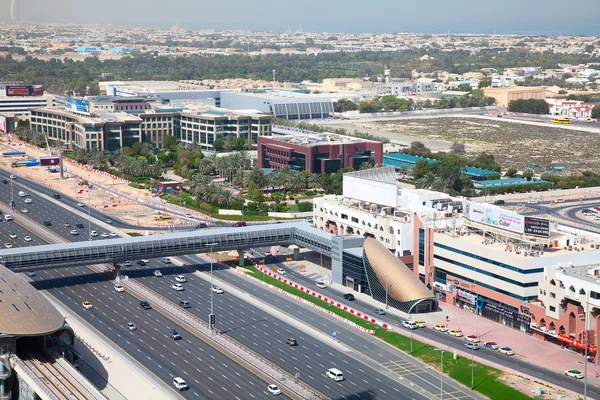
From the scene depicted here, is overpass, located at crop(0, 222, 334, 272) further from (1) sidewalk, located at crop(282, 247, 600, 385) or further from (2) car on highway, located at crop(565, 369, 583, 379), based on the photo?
(2) car on highway, located at crop(565, 369, 583, 379)

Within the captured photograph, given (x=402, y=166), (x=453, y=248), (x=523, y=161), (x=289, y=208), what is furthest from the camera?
(x=523, y=161)

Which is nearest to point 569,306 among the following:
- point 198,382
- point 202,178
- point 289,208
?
point 198,382

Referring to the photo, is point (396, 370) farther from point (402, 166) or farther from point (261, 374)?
point (402, 166)

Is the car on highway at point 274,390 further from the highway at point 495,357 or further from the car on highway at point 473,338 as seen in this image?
the car on highway at point 473,338

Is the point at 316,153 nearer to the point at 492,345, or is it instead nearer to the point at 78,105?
the point at 78,105

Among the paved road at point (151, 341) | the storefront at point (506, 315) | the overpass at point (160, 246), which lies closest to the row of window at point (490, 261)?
the storefront at point (506, 315)

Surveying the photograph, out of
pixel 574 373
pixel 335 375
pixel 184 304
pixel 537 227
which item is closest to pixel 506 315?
pixel 537 227
